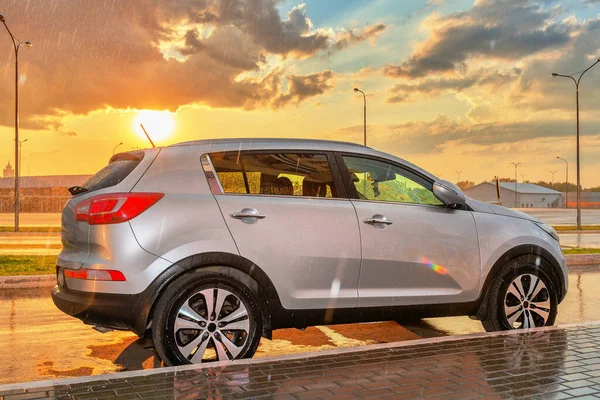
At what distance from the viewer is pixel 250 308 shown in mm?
5371

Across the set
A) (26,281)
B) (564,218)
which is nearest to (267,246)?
(26,281)

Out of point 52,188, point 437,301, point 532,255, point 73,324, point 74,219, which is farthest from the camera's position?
point 52,188

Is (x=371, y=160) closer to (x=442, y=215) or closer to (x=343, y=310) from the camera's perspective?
(x=442, y=215)

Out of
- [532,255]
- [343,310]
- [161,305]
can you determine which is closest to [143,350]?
[161,305]

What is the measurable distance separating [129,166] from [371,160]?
2112 millimetres

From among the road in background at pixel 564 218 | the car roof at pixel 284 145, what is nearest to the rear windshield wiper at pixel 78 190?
the car roof at pixel 284 145

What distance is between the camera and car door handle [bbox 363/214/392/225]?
5.79 metres

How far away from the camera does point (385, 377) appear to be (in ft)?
15.4

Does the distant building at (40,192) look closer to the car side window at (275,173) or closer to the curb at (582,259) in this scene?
the curb at (582,259)

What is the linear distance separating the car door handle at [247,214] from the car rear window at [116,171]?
2.89 ft

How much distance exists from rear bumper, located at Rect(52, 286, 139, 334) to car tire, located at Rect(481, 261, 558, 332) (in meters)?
3.35

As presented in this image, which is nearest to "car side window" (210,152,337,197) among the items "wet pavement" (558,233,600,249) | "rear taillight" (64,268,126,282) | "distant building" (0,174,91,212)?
"rear taillight" (64,268,126,282)

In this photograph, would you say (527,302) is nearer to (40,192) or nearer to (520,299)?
(520,299)

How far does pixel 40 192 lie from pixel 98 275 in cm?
9805
